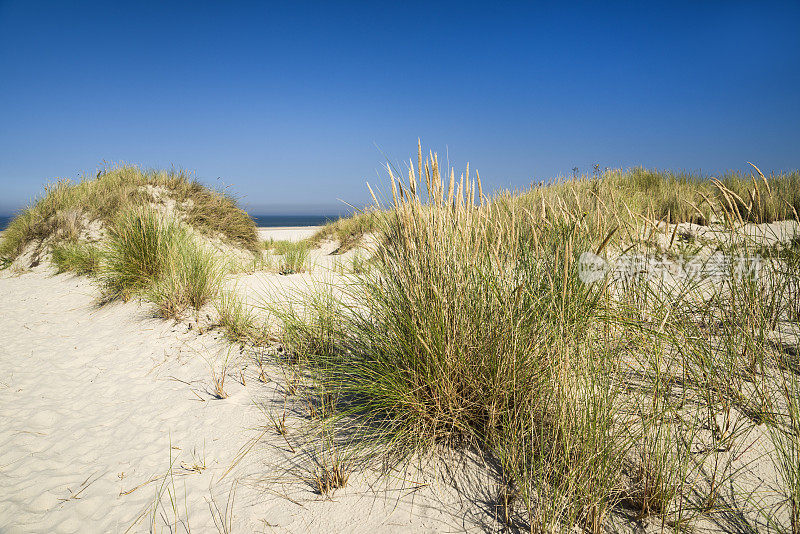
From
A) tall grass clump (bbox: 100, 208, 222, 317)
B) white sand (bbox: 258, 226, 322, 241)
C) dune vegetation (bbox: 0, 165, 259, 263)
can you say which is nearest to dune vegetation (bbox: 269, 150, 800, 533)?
tall grass clump (bbox: 100, 208, 222, 317)

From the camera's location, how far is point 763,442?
74.2 inches

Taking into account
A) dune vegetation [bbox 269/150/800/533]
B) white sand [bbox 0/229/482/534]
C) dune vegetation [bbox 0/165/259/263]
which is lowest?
white sand [bbox 0/229/482/534]

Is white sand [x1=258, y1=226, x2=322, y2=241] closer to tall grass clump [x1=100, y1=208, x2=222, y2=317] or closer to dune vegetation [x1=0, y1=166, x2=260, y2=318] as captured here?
dune vegetation [x1=0, y1=166, x2=260, y2=318]

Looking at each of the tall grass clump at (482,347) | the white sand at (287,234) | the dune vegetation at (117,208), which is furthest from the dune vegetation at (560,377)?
the white sand at (287,234)

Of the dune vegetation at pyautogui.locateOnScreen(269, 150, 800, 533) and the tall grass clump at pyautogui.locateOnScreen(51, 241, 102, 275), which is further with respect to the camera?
the tall grass clump at pyautogui.locateOnScreen(51, 241, 102, 275)

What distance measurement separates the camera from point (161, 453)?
98.8 inches

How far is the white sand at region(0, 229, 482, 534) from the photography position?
5.95ft

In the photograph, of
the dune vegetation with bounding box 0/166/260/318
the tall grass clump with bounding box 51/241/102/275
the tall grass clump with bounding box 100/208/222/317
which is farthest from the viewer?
the tall grass clump with bounding box 51/241/102/275

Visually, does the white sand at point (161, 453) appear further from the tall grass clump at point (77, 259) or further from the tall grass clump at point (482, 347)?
the tall grass clump at point (77, 259)

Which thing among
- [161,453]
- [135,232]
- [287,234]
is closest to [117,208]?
[135,232]

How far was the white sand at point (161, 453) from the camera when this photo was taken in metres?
1.81

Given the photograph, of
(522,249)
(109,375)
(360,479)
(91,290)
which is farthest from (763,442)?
(91,290)

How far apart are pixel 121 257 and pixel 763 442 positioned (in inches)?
273

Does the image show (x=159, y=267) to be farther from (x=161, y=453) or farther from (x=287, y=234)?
(x=287, y=234)
